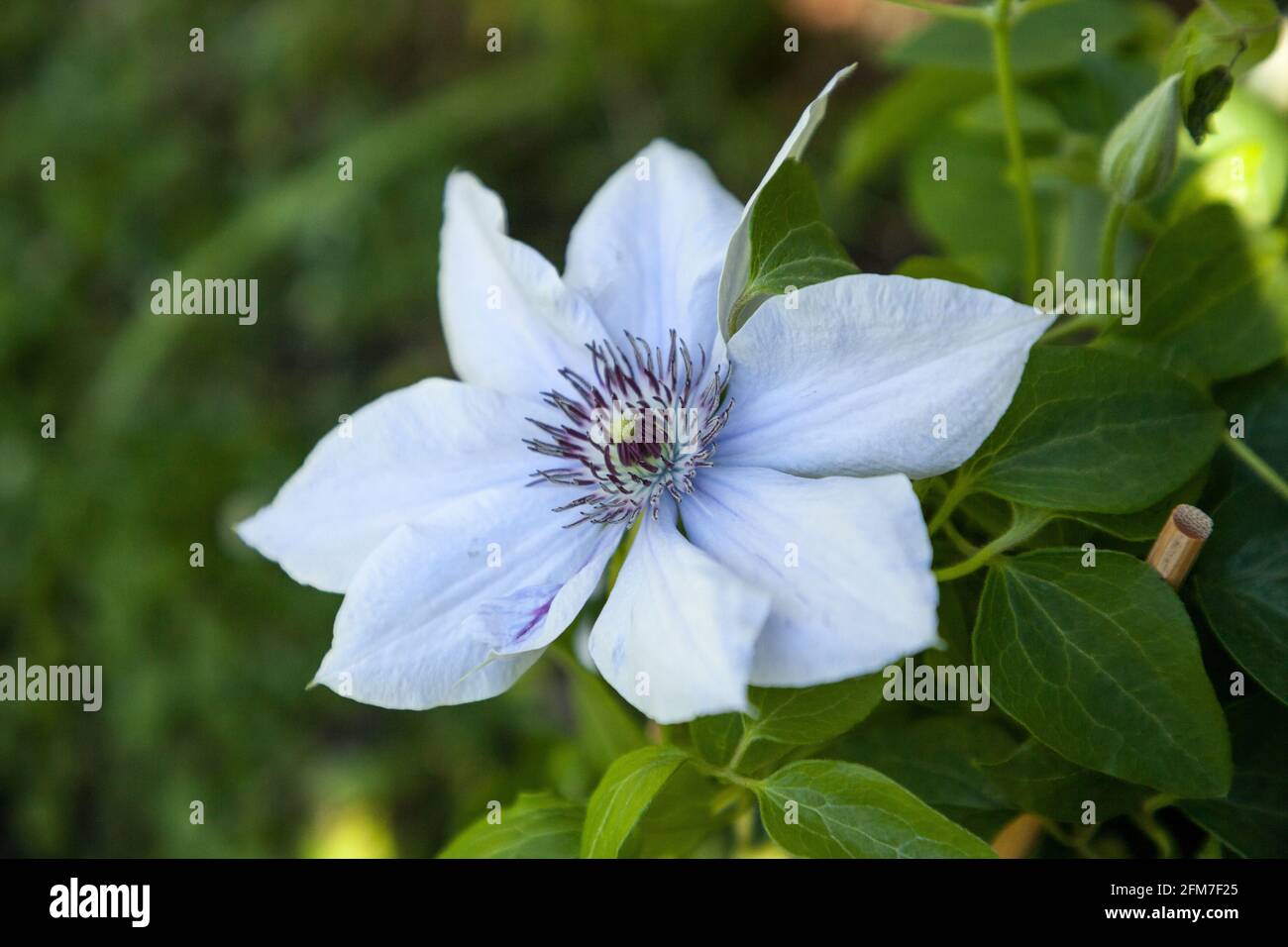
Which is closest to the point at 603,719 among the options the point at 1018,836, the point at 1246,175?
the point at 1018,836

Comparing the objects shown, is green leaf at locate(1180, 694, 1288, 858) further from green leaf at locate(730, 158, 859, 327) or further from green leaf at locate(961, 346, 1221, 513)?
green leaf at locate(730, 158, 859, 327)

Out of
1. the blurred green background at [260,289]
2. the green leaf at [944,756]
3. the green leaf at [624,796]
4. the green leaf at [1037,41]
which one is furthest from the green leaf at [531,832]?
the blurred green background at [260,289]

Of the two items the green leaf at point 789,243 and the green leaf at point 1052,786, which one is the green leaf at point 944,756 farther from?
the green leaf at point 789,243

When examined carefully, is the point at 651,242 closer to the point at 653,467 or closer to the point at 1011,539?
the point at 653,467

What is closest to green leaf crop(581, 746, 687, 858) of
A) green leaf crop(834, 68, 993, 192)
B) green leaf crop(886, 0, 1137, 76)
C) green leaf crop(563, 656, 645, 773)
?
green leaf crop(563, 656, 645, 773)

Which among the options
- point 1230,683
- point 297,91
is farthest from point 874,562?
point 297,91
